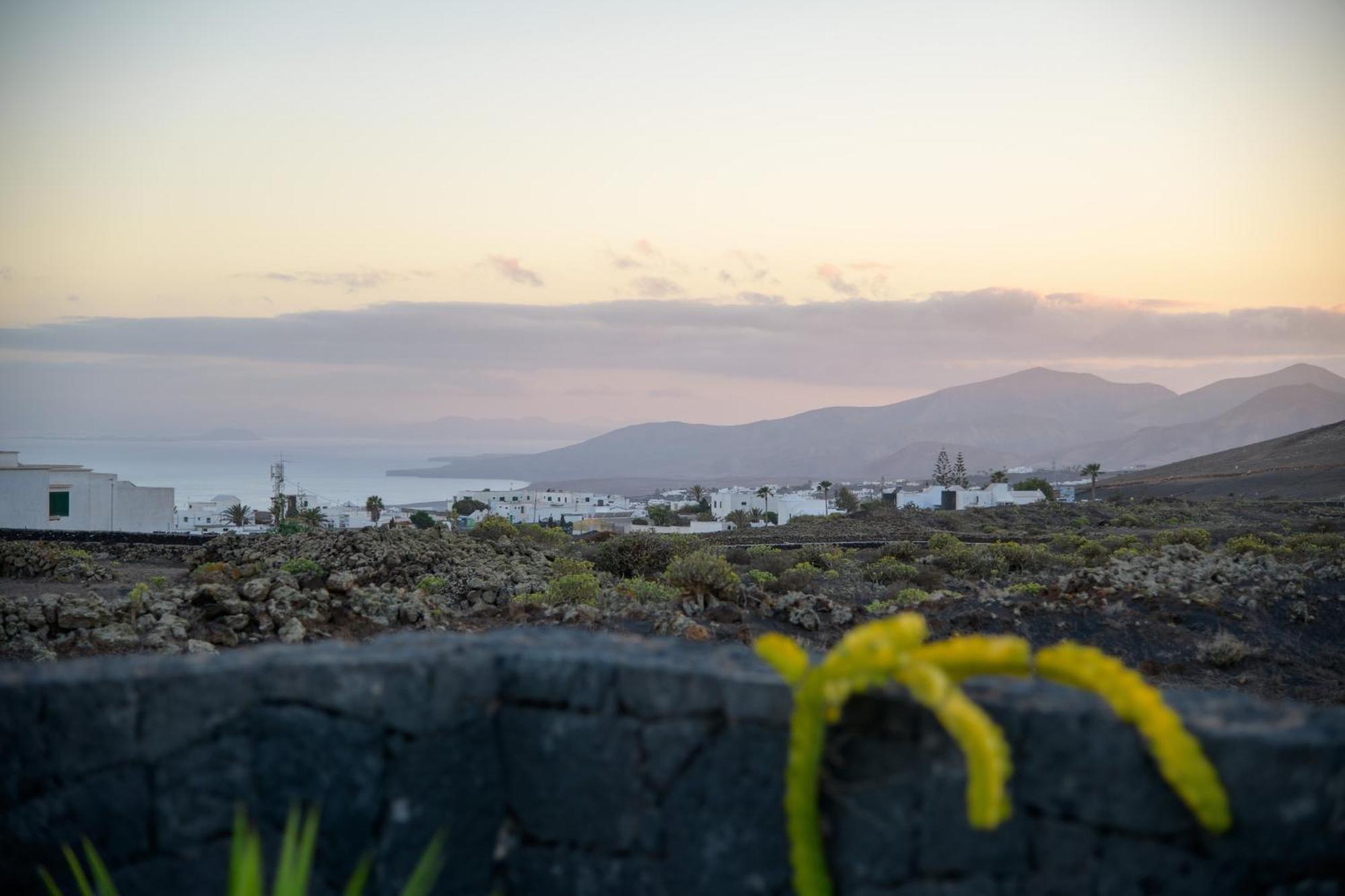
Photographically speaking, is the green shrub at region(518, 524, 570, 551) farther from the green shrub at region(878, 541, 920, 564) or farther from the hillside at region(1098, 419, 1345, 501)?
the hillside at region(1098, 419, 1345, 501)

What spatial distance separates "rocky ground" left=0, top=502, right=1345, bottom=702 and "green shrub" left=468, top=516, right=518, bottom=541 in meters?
0.13

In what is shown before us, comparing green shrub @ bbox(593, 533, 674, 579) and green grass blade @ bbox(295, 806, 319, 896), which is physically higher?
green grass blade @ bbox(295, 806, 319, 896)

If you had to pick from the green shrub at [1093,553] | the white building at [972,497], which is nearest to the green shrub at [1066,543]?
the green shrub at [1093,553]

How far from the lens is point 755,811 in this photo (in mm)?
2613

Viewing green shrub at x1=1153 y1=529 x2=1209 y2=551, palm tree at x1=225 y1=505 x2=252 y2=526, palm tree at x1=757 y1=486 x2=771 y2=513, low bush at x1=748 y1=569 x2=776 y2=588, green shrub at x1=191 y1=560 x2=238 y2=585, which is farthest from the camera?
palm tree at x1=757 y1=486 x2=771 y2=513

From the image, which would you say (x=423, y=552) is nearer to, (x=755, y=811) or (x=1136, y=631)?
(x=1136, y=631)

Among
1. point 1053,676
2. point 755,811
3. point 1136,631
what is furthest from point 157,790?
point 1136,631

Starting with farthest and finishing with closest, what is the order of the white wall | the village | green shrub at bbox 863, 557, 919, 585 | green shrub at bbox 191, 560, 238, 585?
the village → the white wall → green shrub at bbox 863, 557, 919, 585 → green shrub at bbox 191, 560, 238, 585

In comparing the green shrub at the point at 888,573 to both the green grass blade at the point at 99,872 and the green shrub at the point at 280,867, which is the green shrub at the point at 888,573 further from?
the green grass blade at the point at 99,872

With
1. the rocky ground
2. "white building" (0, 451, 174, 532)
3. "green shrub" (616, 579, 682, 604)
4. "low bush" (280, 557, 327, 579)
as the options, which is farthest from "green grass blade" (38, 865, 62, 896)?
"white building" (0, 451, 174, 532)

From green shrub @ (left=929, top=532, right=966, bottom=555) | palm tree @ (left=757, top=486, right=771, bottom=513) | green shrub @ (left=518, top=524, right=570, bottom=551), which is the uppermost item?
green shrub @ (left=518, top=524, right=570, bottom=551)

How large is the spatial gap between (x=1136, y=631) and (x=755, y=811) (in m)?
10.7

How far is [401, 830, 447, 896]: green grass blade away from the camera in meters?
2.69

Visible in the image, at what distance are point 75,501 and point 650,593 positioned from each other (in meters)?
30.4
